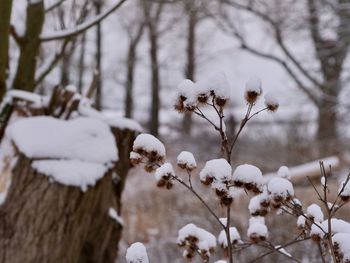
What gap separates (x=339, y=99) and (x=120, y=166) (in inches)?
296

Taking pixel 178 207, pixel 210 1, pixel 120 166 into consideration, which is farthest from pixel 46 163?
pixel 210 1

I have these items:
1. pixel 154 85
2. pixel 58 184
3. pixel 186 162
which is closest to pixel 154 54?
pixel 154 85

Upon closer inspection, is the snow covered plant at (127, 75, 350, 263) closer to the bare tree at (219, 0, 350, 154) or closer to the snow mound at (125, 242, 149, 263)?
the snow mound at (125, 242, 149, 263)

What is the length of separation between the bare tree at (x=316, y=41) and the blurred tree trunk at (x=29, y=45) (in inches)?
246

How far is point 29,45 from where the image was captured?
14.5ft

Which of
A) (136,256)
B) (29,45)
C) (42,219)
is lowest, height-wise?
(136,256)

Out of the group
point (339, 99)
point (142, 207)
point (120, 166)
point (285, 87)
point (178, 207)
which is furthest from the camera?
point (285, 87)

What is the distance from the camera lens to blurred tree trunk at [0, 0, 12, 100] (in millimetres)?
3965

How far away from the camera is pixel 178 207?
8.09 meters

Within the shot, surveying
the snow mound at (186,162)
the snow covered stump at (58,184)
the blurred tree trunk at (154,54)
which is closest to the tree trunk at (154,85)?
the blurred tree trunk at (154,54)

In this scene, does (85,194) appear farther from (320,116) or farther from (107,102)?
(107,102)

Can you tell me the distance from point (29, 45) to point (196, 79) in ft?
33.1

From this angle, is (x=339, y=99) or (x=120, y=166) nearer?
(x=120, y=166)

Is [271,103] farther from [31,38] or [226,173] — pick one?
[31,38]
